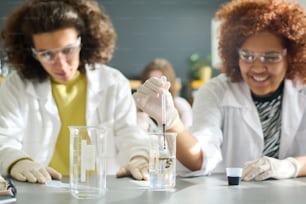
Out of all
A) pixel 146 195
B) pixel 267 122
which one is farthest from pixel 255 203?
pixel 267 122

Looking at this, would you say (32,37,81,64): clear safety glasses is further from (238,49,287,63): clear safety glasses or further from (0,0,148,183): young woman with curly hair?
(238,49,287,63): clear safety glasses

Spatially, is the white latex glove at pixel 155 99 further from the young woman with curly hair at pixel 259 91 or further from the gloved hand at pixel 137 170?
the young woman with curly hair at pixel 259 91

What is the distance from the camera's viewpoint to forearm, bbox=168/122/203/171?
1.26 meters

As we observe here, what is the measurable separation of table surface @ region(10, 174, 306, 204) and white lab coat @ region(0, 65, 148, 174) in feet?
1.24

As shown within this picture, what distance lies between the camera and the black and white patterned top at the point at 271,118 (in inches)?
57.6

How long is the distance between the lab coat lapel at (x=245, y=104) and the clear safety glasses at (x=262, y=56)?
10 cm

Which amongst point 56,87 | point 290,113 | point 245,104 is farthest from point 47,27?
point 290,113

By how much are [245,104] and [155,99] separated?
0.41 meters

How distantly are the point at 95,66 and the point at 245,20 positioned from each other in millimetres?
474

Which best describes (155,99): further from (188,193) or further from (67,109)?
(67,109)

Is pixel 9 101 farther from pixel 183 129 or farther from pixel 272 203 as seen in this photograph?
pixel 272 203

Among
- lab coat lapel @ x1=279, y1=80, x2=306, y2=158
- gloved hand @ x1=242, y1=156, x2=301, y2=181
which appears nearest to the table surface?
gloved hand @ x1=242, y1=156, x2=301, y2=181

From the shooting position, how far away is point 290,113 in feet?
4.81

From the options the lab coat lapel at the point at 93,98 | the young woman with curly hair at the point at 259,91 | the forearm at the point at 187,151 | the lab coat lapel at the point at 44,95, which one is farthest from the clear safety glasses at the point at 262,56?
the lab coat lapel at the point at 44,95
